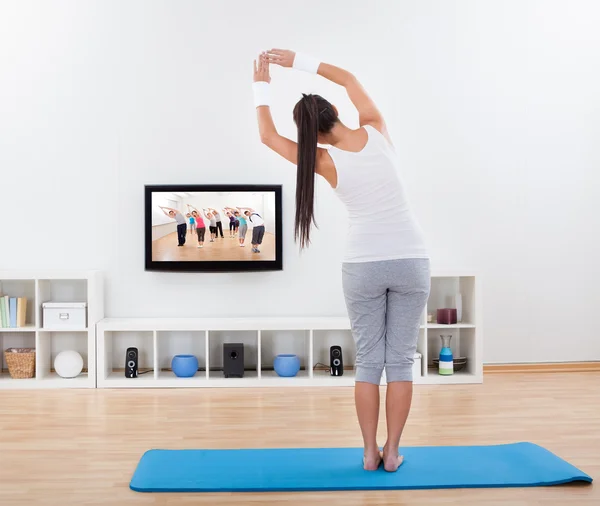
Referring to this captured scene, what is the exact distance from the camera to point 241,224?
4547 millimetres

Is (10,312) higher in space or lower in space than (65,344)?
higher

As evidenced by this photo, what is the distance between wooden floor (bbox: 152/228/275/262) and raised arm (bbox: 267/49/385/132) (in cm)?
200

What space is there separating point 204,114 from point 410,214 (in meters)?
2.51

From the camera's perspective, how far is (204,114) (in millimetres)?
4688

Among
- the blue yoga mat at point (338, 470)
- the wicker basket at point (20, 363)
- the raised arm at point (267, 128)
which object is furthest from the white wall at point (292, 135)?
the raised arm at point (267, 128)

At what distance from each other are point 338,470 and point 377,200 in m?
0.99

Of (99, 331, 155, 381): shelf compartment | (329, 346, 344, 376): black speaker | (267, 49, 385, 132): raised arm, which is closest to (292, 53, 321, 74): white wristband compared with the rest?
(267, 49, 385, 132): raised arm

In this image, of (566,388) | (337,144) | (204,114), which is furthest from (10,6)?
(566,388)

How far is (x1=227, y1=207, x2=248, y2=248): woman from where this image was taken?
4.55 m

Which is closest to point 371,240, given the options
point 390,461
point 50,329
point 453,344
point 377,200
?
point 377,200

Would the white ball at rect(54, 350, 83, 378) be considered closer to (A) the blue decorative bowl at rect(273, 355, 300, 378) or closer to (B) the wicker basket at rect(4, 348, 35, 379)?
(B) the wicker basket at rect(4, 348, 35, 379)

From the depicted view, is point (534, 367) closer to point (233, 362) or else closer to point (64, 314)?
point (233, 362)

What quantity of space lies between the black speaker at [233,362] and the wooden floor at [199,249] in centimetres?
59

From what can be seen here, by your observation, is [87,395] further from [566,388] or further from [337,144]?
[566,388]
